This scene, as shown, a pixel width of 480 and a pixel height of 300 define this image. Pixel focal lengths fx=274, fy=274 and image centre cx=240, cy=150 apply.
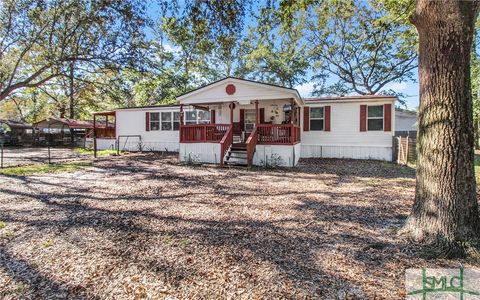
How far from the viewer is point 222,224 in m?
4.14

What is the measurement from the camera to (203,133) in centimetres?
1160

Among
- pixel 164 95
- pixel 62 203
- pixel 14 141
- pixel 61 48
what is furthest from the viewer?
pixel 164 95

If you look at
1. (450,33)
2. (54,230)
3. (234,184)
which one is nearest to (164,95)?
(234,184)

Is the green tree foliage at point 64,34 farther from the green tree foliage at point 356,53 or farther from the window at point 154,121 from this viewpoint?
the green tree foliage at point 356,53

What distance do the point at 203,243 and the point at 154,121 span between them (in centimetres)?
1481

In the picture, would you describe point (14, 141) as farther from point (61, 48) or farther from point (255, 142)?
point (255, 142)

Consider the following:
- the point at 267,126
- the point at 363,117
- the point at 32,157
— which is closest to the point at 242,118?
the point at 267,126

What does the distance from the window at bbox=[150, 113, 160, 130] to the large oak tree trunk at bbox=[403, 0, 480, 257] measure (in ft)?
51.0

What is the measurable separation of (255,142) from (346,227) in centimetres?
714

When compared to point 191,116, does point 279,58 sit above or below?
above

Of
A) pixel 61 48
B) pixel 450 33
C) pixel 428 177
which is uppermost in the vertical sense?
pixel 61 48

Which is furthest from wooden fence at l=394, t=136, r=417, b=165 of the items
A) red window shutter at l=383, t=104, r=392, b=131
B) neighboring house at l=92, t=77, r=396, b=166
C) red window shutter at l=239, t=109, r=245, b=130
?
red window shutter at l=239, t=109, r=245, b=130

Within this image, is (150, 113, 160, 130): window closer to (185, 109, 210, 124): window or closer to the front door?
(185, 109, 210, 124): window

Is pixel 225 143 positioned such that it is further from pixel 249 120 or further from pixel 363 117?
pixel 363 117
